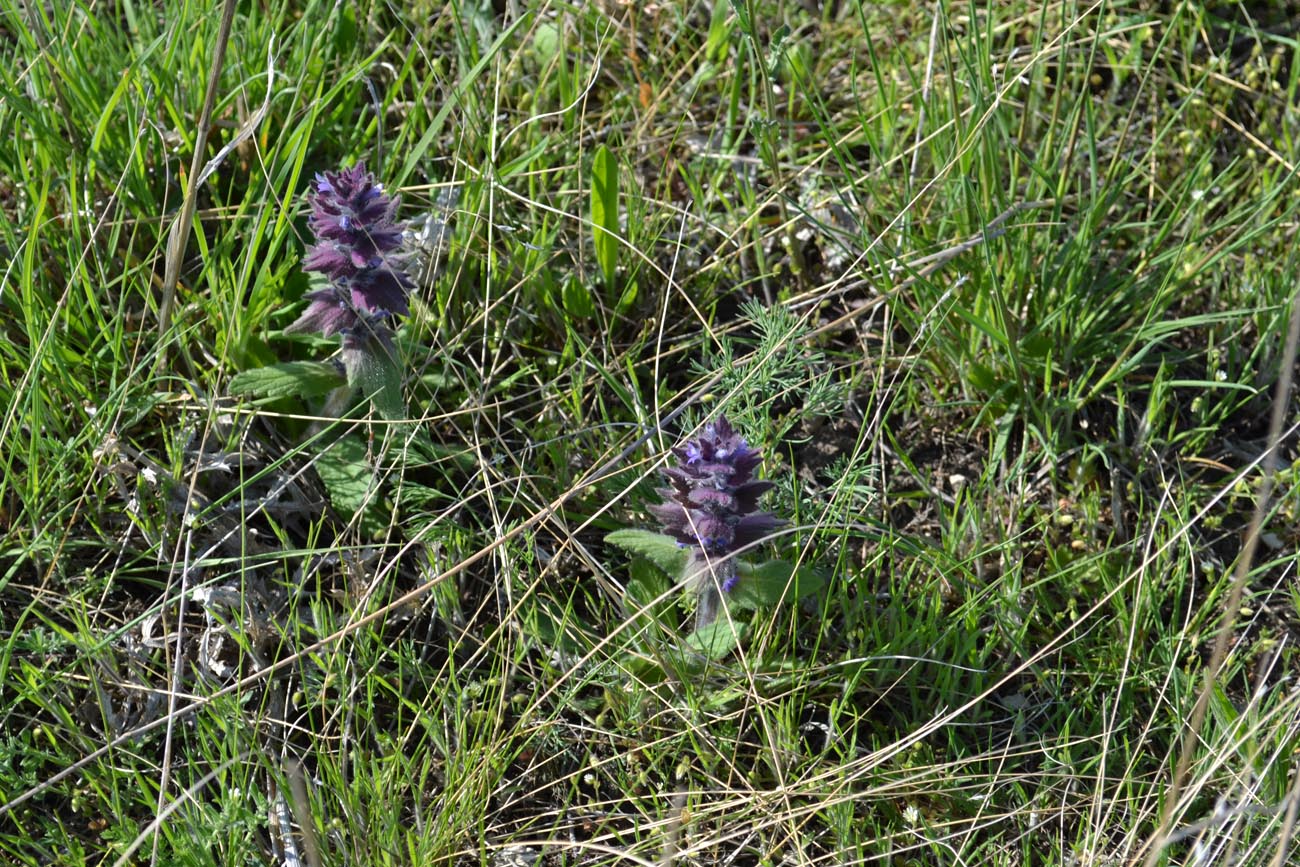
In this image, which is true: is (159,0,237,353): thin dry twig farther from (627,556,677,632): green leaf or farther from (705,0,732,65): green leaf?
(705,0,732,65): green leaf

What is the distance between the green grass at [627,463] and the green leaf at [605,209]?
0.01 metres

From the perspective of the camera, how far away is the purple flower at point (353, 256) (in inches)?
93.7

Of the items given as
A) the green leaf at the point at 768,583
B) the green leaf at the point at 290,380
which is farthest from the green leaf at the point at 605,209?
the green leaf at the point at 768,583

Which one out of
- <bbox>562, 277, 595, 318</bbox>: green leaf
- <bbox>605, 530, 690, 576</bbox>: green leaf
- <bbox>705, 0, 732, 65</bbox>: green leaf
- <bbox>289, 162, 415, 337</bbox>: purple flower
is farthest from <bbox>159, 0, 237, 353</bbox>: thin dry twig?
<bbox>705, 0, 732, 65</bbox>: green leaf

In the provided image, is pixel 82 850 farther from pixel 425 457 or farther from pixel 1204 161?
pixel 1204 161

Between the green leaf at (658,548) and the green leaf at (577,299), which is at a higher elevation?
the green leaf at (577,299)

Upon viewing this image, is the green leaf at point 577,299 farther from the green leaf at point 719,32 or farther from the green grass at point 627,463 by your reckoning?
the green leaf at point 719,32

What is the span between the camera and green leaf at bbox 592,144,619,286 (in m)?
2.87

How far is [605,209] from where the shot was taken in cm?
292

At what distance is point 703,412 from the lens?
9.02 ft

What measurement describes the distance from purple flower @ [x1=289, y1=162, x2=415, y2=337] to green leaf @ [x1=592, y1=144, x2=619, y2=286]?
555 mm

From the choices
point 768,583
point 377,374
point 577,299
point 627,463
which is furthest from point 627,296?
point 768,583

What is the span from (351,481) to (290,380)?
24 centimetres

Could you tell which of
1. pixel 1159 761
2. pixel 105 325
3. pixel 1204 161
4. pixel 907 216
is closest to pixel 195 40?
pixel 105 325
